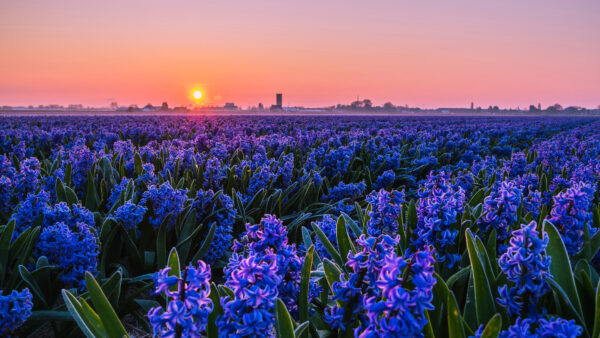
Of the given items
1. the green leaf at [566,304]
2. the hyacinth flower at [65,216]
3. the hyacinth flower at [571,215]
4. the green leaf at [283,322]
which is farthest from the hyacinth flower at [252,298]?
the hyacinth flower at [65,216]

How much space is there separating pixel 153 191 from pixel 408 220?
2175 mm

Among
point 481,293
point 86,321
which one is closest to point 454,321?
point 481,293

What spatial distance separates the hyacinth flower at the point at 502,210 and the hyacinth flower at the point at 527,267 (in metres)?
0.82

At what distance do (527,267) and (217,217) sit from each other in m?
3.22

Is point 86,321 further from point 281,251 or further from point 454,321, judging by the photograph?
point 454,321

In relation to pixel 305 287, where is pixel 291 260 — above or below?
above

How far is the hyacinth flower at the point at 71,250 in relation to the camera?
2.70 metres

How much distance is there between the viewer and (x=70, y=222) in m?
3.04

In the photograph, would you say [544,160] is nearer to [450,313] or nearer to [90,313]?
[450,313]

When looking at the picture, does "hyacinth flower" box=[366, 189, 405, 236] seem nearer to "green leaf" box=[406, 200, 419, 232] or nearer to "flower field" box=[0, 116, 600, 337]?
"flower field" box=[0, 116, 600, 337]

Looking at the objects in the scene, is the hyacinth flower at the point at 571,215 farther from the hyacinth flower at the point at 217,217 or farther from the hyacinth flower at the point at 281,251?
the hyacinth flower at the point at 217,217

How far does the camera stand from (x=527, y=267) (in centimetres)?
130

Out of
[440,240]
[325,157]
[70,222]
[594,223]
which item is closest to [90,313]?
[70,222]

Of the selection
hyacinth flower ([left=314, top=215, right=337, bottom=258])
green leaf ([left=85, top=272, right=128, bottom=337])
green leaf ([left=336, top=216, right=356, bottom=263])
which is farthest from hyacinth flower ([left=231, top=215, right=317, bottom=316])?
hyacinth flower ([left=314, top=215, right=337, bottom=258])
